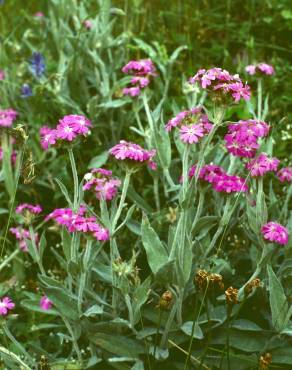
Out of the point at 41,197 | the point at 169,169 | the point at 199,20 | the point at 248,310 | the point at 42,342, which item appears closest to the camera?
the point at 248,310

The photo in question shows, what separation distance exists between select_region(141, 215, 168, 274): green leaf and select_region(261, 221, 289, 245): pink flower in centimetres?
38

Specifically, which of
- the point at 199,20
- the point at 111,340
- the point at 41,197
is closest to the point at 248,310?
the point at 111,340

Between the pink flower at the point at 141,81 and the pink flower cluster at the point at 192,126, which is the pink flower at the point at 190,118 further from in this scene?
the pink flower at the point at 141,81

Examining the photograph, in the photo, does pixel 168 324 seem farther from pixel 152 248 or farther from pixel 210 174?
pixel 210 174

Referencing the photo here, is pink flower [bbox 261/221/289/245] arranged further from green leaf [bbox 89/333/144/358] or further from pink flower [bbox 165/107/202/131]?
green leaf [bbox 89/333/144/358]

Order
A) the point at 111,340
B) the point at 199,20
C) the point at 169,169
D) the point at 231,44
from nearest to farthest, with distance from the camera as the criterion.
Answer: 1. the point at 111,340
2. the point at 169,169
3. the point at 199,20
4. the point at 231,44

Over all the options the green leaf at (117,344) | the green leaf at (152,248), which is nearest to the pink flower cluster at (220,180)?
the green leaf at (152,248)

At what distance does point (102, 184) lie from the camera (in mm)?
2312

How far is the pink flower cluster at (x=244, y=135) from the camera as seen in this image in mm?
2221

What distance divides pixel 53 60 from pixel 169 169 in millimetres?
1851

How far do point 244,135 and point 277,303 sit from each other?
62 cm

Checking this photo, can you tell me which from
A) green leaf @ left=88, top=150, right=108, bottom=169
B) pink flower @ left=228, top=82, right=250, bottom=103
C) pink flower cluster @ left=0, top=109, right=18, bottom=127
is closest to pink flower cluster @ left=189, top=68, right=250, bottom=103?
pink flower @ left=228, top=82, right=250, bottom=103

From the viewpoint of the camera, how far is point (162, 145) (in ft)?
9.31

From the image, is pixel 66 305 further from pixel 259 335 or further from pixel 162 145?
pixel 162 145
